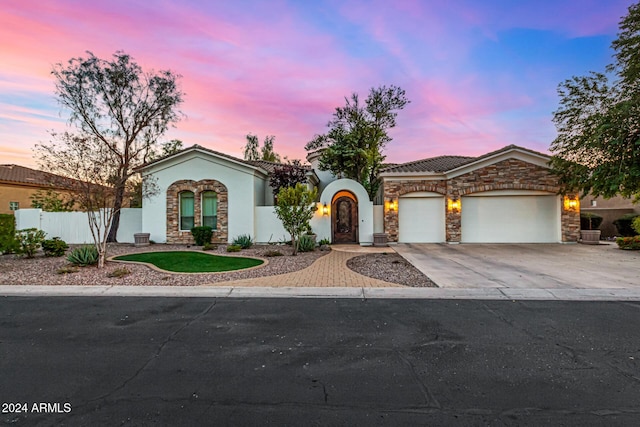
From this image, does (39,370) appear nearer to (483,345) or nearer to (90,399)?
(90,399)

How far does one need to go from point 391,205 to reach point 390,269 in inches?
315

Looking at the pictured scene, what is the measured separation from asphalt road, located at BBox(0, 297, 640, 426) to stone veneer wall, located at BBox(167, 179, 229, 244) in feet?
34.6

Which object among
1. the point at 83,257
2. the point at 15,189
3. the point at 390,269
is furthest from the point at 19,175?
the point at 390,269

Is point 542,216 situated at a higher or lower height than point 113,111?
lower

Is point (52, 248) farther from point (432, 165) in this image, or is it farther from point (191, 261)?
point (432, 165)

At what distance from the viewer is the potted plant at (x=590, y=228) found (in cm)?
1514

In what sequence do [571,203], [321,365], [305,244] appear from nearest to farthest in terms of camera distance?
[321,365] → [305,244] → [571,203]

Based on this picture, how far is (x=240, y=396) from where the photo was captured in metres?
2.82

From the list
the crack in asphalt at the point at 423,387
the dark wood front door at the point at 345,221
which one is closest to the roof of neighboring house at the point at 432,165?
the dark wood front door at the point at 345,221

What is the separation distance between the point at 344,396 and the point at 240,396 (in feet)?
3.13

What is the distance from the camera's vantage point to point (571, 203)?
51.7ft

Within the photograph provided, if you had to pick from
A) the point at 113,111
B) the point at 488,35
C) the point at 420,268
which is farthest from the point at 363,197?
the point at 113,111

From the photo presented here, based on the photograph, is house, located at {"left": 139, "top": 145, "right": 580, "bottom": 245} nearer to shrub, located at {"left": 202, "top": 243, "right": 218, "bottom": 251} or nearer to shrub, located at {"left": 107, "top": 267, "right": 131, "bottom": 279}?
shrub, located at {"left": 202, "top": 243, "right": 218, "bottom": 251}

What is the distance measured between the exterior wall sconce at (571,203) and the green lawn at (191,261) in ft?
51.8
